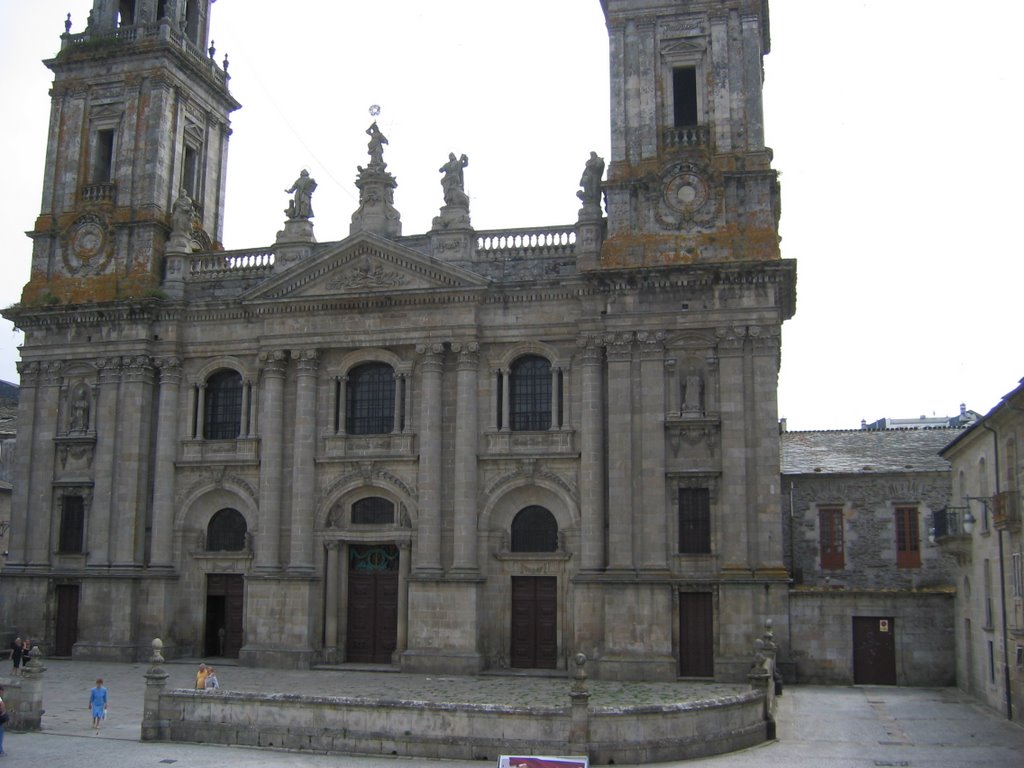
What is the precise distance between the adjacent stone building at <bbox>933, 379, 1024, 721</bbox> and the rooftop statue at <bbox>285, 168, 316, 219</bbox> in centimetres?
2368

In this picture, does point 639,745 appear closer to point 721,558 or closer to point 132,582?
point 721,558

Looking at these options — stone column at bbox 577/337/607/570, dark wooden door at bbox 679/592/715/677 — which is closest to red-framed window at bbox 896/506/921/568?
dark wooden door at bbox 679/592/715/677

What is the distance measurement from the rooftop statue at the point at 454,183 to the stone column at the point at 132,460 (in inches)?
493

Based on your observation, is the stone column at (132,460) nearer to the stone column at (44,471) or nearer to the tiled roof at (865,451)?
the stone column at (44,471)

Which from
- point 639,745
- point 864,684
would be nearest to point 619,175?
point 864,684

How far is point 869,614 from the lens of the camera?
34.9 m

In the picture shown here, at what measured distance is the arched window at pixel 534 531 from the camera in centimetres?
3731

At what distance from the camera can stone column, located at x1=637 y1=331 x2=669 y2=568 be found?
34969mm

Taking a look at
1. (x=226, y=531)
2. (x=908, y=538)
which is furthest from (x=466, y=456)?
(x=908, y=538)

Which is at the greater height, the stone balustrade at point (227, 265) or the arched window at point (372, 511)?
the stone balustrade at point (227, 265)

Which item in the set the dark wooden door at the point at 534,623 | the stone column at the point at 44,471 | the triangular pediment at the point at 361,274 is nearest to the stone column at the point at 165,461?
the stone column at the point at 44,471

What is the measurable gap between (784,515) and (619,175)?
14324mm

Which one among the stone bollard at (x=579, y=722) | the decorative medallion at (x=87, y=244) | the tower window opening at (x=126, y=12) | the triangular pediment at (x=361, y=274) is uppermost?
the tower window opening at (x=126, y=12)

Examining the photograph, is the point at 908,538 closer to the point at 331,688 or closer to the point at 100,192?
the point at 331,688
